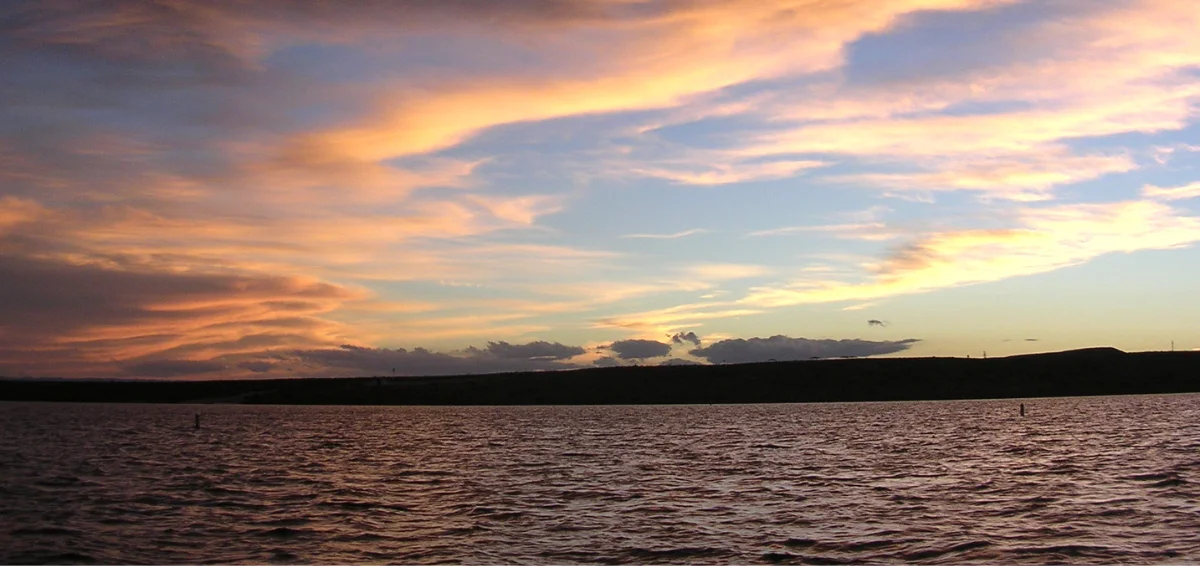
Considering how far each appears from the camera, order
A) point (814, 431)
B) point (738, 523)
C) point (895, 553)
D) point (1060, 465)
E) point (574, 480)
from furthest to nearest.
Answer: point (814, 431)
point (1060, 465)
point (574, 480)
point (738, 523)
point (895, 553)

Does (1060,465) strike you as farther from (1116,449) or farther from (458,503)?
(458,503)

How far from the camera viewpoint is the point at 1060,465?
5838cm

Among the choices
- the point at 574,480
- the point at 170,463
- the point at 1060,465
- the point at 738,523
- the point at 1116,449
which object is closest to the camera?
the point at 738,523

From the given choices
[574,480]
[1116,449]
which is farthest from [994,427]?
[574,480]

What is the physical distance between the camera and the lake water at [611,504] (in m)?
31.4

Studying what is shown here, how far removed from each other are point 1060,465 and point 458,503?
117 feet

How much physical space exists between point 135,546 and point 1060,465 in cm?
4864

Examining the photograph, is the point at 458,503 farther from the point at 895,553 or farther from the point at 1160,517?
the point at 1160,517

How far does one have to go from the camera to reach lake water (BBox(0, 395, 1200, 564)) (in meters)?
31.4

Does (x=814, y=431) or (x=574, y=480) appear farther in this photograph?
(x=814, y=431)

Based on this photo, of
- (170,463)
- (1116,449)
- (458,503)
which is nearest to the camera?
(458,503)

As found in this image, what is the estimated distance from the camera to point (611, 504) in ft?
138

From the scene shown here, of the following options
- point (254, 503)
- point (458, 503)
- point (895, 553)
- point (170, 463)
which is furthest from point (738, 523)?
point (170, 463)

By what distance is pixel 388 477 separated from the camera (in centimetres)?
5466
